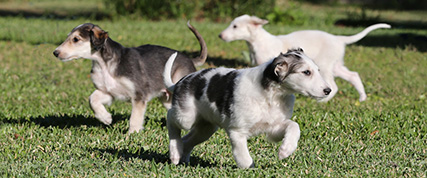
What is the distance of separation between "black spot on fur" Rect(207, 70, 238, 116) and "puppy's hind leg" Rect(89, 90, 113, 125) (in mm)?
2088

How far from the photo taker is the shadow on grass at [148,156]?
18.0ft

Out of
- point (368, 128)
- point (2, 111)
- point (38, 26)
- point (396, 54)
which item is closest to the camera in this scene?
point (368, 128)

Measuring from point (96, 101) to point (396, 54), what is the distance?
8.87 m

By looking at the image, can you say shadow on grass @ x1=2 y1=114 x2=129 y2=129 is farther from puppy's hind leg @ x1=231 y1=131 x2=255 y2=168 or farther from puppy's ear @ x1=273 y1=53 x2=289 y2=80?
puppy's ear @ x1=273 y1=53 x2=289 y2=80

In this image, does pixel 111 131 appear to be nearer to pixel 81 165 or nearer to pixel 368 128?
pixel 81 165

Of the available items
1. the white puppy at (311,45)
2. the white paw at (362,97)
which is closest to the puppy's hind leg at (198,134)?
the white puppy at (311,45)

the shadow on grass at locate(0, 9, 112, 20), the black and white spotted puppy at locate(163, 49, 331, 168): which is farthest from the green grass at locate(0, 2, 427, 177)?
the shadow on grass at locate(0, 9, 112, 20)

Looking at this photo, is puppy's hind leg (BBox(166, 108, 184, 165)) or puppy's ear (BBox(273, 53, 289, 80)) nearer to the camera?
puppy's ear (BBox(273, 53, 289, 80))

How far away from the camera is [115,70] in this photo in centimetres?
685

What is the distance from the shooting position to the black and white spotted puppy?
4.55m

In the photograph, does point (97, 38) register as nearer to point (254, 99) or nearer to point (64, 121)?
point (64, 121)

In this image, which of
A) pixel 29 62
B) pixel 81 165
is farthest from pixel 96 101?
pixel 29 62

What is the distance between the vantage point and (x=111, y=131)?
6.81m

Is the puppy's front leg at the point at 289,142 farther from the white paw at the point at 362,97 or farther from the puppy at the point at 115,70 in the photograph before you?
the white paw at the point at 362,97
